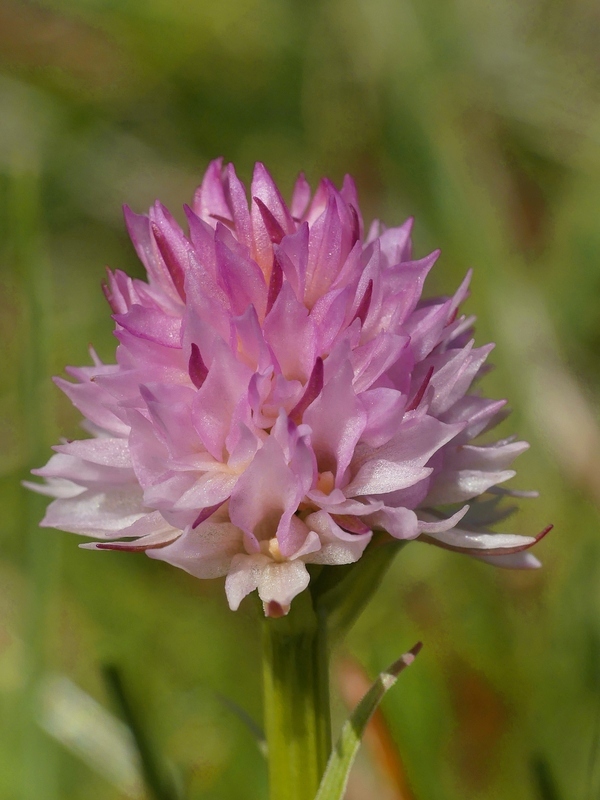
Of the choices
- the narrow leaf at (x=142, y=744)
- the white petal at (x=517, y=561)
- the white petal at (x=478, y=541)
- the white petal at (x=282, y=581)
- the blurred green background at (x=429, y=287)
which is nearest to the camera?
the white petal at (x=282, y=581)

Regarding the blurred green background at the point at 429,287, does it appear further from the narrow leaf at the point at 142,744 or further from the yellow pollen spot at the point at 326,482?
the yellow pollen spot at the point at 326,482

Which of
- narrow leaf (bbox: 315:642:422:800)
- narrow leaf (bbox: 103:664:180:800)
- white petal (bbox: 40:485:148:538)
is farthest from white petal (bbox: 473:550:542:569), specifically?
narrow leaf (bbox: 103:664:180:800)

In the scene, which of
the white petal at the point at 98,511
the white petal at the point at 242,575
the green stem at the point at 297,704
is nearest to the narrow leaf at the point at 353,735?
the green stem at the point at 297,704

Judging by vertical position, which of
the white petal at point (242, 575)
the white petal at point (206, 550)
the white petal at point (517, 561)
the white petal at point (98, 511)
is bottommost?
the white petal at point (517, 561)

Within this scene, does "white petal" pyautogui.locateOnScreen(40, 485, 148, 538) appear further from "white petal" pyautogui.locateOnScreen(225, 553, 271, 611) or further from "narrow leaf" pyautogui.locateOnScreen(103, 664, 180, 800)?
"narrow leaf" pyautogui.locateOnScreen(103, 664, 180, 800)

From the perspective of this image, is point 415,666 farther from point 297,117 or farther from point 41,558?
point 297,117

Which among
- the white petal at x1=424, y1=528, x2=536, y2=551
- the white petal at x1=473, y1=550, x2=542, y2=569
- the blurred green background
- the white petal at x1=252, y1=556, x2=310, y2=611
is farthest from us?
the blurred green background

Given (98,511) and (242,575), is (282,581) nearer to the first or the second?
(242,575)
